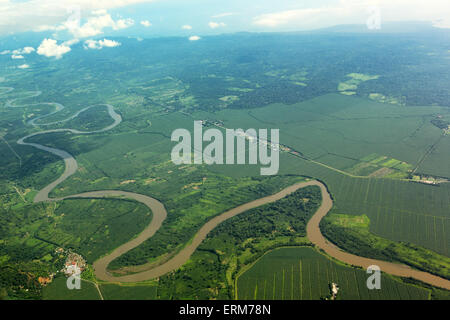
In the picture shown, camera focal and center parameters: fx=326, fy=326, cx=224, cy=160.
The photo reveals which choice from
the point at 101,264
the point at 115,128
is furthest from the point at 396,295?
the point at 115,128

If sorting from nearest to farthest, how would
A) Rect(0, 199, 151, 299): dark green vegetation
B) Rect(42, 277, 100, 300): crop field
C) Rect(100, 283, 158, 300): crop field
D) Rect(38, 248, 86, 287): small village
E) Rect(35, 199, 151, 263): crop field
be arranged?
1. Rect(100, 283, 158, 300): crop field
2. Rect(42, 277, 100, 300): crop field
3. Rect(38, 248, 86, 287): small village
4. Rect(0, 199, 151, 299): dark green vegetation
5. Rect(35, 199, 151, 263): crop field

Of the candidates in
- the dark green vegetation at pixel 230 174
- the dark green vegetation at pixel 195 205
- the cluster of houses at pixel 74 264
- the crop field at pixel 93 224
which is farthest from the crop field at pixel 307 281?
the cluster of houses at pixel 74 264

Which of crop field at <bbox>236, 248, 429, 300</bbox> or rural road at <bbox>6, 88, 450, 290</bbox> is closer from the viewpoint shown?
crop field at <bbox>236, 248, 429, 300</bbox>

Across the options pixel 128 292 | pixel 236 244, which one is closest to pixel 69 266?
pixel 128 292

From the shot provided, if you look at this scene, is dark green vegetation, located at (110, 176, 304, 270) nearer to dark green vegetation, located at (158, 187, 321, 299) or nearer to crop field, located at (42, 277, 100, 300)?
dark green vegetation, located at (158, 187, 321, 299)

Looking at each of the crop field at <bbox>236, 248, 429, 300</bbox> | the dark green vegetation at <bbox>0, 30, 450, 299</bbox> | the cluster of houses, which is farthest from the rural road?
the crop field at <bbox>236, 248, 429, 300</bbox>

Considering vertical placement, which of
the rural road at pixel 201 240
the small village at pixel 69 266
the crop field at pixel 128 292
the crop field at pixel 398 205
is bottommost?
the crop field at pixel 128 292

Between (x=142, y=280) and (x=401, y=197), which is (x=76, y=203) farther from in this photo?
(x=401, y=197)

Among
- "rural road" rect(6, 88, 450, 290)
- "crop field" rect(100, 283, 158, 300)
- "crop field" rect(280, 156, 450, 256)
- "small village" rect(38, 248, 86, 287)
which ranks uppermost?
"crop field" rect(280, 156, 450, 256)

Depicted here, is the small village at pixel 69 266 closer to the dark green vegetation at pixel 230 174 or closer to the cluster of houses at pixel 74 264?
the cluster of houses at pixel 74 264
